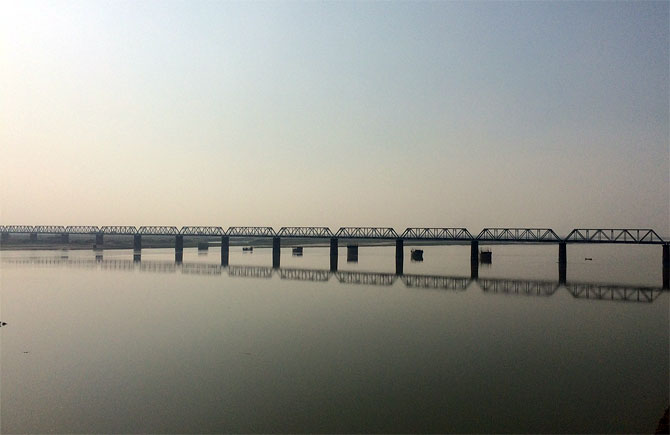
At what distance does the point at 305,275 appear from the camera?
2771 inches

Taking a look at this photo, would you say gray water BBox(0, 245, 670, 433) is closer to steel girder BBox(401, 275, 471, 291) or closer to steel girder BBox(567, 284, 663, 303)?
steel girder BBox(567, 284, 663, 303)

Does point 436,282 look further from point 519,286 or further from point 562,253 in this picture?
point 562,253

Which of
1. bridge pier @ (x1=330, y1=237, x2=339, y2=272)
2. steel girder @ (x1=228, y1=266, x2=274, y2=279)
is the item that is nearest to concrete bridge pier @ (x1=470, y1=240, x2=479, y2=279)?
bridge pier @ (x1=330, y1=237, x2=339, y2=272)

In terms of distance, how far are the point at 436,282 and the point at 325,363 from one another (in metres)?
41.8

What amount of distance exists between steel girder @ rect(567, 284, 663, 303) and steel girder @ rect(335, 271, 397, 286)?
2116cm

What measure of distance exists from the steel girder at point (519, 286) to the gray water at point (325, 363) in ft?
22.8

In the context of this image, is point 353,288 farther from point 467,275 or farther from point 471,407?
point 471,407

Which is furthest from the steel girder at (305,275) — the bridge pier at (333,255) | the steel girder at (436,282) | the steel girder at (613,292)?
the steel girder at (613,292)

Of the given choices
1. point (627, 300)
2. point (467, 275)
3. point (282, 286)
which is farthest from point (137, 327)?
point (467, 275)

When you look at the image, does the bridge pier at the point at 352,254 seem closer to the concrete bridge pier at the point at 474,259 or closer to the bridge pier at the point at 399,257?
the bridge pier at the point at 399,257

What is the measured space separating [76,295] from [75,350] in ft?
74.7

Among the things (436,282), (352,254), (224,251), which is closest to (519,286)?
(436,282)

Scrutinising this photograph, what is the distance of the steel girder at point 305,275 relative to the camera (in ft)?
217

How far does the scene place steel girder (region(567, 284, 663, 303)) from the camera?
50.3 meters
